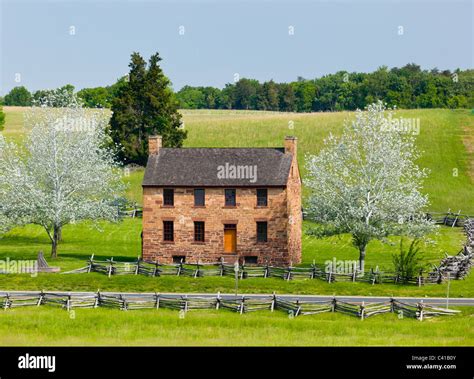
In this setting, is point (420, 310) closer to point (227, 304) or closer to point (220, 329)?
point (227, 304)

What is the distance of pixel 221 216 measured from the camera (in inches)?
2589

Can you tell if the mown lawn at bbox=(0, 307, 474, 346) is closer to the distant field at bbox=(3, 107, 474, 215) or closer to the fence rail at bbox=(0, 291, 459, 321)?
the fence rail at bbox=(0, 291, 459, 321)

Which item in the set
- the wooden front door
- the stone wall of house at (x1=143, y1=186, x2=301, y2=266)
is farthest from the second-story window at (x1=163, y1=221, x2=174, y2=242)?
A: the wooden front door

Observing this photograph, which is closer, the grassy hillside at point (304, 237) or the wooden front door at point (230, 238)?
the grassy hillside at point (304, 237)

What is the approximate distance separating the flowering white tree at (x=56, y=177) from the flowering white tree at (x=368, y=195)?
52.5 feet

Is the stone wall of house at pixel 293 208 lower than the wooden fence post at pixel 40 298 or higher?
higher

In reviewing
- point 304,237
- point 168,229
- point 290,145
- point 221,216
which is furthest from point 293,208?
point 304,237

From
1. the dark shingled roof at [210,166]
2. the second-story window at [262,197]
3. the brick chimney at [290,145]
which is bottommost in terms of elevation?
the second-story window at [262,197]

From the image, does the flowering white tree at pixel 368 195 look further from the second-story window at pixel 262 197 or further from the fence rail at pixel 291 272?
the second-story window at pixel 262 197

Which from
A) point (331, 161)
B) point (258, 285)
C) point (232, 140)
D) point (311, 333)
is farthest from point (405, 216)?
point (232, 140)

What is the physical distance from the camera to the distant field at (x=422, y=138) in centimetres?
10050

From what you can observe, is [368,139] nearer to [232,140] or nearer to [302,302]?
[302,302]

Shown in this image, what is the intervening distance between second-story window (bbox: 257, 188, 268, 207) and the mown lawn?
59.0 feet

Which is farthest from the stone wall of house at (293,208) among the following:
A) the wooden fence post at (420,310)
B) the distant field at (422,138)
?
the distant field at (422,138)
